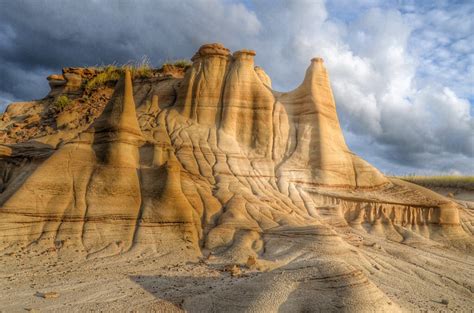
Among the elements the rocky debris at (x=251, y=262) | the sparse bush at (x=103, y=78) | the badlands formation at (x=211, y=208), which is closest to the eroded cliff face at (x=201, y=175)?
the badlands formation at (x=211, y=208)

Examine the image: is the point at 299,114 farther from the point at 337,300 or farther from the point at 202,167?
the point at 337,300

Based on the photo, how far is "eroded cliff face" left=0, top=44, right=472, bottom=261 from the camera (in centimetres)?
1104

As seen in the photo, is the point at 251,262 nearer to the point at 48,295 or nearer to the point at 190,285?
the point at 190,285

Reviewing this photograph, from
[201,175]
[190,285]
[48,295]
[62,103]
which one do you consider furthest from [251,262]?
[62,103]

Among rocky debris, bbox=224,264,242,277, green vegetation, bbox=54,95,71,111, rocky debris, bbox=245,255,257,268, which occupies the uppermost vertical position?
green vegetation, bbox=54,95,71,111

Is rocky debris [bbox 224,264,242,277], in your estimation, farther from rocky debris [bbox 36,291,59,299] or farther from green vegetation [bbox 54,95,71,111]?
green vegetation [bbox 54,95,71,111]

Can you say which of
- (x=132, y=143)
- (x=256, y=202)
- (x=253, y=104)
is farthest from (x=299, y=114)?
(x=132, y=143)

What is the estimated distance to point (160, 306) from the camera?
6754 millimetres

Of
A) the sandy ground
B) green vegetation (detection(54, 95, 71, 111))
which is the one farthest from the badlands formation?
green vegetation (detection(54, 95, 71, 111))

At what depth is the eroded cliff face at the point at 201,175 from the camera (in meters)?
11.0

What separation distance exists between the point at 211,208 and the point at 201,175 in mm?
2070

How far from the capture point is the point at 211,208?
12617 millimetres

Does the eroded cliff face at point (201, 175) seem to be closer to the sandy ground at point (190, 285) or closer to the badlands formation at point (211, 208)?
the badlands formation at point (211, 208)

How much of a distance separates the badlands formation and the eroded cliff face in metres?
0.06
